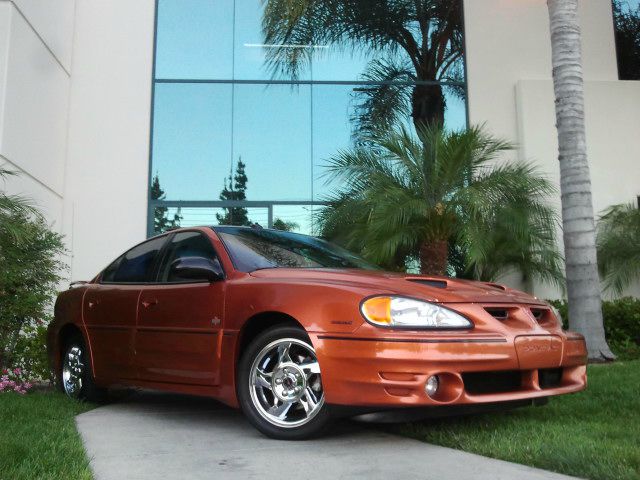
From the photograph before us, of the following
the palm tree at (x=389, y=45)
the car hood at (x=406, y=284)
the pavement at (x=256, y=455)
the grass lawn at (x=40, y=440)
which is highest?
the palm tree at (x=389, y=45)

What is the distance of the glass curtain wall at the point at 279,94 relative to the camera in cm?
1222

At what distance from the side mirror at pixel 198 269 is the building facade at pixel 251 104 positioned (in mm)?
7565

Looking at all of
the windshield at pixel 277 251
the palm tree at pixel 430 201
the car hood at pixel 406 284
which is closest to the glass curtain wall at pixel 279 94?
the palm tree at pixel 430 201

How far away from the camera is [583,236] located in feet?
26.7

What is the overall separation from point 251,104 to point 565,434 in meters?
9.95

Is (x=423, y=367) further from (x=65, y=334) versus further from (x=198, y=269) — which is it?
(x=65, y=334)

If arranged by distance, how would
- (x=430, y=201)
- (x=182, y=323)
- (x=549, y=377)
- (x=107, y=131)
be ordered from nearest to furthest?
(x=549, y=377)
(x=182, y=323)
(x=430, y=201)
(x=107, y=131)

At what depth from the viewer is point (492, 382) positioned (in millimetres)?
3676

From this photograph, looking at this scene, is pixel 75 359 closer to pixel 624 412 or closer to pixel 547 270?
pixel 624 412

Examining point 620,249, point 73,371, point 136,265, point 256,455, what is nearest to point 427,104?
point 620,249

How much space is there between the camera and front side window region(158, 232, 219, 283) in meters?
4.69

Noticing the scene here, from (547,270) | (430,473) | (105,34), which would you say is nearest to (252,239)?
(430,473)

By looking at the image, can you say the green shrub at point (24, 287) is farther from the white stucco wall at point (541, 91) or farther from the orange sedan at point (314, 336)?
the white stucco wall at point (541, 91)

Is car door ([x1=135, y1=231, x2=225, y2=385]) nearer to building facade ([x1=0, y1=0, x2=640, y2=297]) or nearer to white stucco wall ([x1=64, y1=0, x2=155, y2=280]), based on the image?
building facade ([x1=0, y1=0, x2=640, y2=297])
